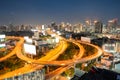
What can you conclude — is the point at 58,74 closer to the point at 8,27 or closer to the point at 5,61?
the point at 5,61

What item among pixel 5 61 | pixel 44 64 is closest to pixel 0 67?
pixel 5 61

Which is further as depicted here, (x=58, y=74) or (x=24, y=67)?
(x=24, y=67)

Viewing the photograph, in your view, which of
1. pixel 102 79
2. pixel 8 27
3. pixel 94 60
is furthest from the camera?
pixel 8 27

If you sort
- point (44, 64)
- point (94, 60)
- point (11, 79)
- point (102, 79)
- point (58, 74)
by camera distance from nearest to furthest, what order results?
1. point (102, 79)
2. point (11, 79)
3. point (58, 74)
4. point (44, 64)
5. point (94, 60)

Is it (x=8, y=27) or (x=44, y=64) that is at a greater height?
(x=8, y=27)

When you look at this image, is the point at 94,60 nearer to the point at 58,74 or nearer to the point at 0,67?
the point at 58,74

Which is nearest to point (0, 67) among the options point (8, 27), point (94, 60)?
point (94, 60)

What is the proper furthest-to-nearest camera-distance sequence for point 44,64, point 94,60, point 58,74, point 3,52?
point 3,52
point 94,60
point 44,64
point 58,74

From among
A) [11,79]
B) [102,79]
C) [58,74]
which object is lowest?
[58,74]

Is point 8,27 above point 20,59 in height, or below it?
above
